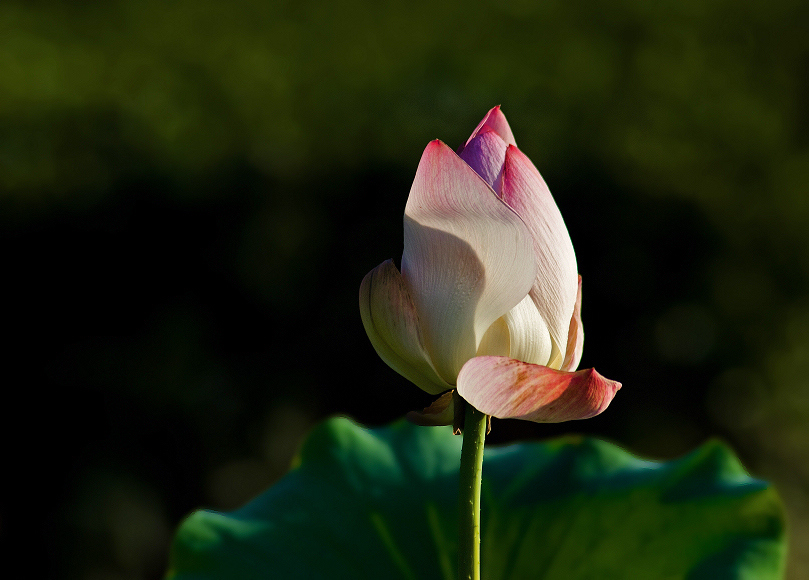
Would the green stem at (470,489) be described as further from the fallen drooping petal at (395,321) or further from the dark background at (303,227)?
the dark background at (303,227)

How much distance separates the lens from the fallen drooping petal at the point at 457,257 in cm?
34

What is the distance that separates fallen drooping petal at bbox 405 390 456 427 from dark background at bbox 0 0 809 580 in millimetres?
1524

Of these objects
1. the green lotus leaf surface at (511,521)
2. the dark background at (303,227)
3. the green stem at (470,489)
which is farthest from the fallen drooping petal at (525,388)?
the dark background at (303,227)

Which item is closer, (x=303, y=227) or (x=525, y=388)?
(x=525, y=388)

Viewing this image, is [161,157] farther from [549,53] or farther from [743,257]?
[743,257]

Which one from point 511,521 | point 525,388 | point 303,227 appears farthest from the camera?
point 303,227

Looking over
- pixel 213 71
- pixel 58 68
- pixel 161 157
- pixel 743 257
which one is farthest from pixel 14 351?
pixel 743 257

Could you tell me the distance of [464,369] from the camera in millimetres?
335

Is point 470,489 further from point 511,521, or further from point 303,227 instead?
point 303,227

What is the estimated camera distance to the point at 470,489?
1.23ft

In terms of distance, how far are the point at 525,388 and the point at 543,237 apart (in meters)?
0.08

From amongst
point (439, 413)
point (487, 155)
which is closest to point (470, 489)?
point (439, 413)

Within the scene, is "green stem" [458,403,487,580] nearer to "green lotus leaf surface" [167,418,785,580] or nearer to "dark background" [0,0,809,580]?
"green lotus leaf surface" [167,418,785,580]

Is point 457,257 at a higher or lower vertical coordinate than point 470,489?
higher
